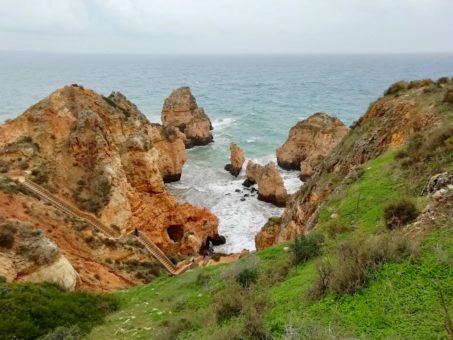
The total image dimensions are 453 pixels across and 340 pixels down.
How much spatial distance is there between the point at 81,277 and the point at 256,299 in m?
11.8

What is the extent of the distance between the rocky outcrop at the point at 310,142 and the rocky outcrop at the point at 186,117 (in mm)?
16707

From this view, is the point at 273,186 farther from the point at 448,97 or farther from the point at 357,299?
the point at 357,299

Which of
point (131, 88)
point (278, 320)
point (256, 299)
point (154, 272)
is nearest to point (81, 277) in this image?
point (154, 272)

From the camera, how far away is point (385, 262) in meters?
7.80

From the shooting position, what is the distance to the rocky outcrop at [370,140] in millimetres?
18734

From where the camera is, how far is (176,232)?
33938mm

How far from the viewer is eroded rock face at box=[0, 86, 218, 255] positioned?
82.9 ft

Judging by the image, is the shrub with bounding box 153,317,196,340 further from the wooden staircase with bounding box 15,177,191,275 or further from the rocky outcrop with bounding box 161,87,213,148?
the rocky outcrop with bounding box 161,87,213,148

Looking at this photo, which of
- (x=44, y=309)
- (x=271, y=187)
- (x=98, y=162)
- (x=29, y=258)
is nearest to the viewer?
(x=44, y=309)

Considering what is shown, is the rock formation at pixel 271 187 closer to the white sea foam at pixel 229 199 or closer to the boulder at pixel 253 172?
the white sea foam at pixel 229 199

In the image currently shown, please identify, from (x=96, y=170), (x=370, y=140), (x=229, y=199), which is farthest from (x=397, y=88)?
(x=229, y=199)

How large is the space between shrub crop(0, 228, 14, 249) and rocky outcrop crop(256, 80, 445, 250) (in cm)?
1237

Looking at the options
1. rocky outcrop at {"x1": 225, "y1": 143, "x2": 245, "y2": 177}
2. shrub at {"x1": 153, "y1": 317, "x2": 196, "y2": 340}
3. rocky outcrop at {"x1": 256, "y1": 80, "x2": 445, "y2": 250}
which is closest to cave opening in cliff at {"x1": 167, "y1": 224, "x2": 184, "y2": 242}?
rocky outcrop at {"x1": 256, "y1": 80, "x2": 445, "y2": 250}

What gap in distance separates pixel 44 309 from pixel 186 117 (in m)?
57.6
